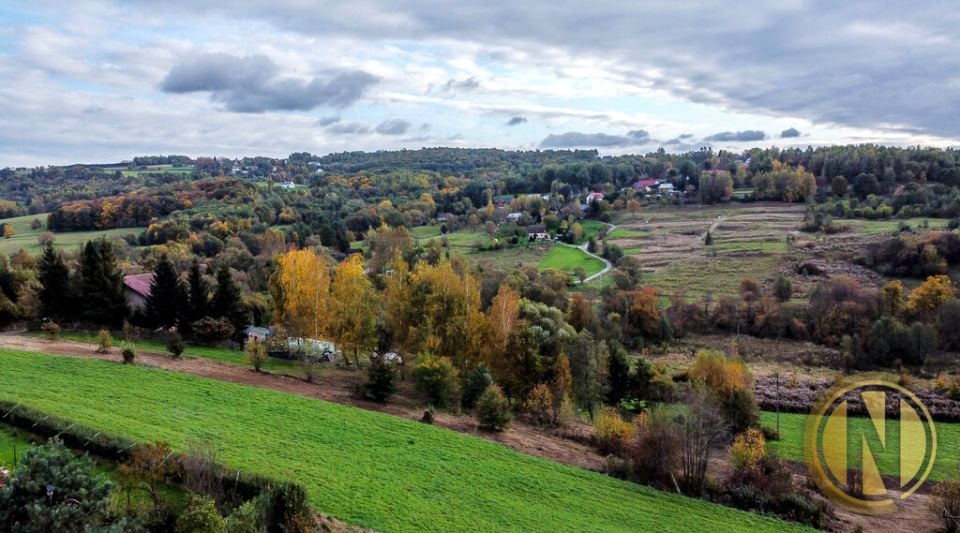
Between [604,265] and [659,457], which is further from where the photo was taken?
[604,265]

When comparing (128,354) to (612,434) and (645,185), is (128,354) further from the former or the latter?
(645,185)

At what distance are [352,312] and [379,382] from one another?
6905 millimetres

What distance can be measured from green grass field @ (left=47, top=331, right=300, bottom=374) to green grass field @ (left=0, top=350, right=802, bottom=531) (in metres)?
5.58

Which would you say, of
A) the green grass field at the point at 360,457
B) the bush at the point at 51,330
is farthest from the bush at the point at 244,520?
the bush at the point at 51,330

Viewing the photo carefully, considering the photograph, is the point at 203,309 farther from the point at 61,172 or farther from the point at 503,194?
the point at 61,172

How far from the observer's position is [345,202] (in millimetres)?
125500

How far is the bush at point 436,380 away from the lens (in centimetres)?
2900

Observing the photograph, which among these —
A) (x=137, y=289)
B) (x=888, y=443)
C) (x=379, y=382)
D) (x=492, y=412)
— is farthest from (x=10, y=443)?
(x=888, y=443)

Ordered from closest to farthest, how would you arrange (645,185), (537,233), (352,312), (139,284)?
(352,312) → (139,284) → (537,233) → (645,185)

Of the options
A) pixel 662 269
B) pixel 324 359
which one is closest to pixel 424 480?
pixel 324 359

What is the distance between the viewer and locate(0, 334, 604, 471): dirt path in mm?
26109

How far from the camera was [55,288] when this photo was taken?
34.1 m

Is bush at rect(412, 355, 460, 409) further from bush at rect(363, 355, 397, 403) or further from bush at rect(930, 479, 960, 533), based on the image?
bush at rect(930, 479, 960, 533)

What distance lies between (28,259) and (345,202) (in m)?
77.8
